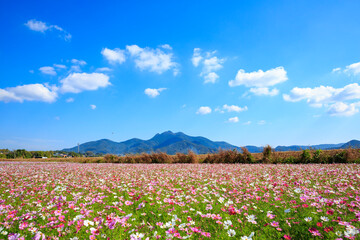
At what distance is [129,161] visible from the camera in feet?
101

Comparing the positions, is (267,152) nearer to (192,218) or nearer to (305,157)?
(305,157)

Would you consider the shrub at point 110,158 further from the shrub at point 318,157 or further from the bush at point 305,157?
the shrub at point 318,157

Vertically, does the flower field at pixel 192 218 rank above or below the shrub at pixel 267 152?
below

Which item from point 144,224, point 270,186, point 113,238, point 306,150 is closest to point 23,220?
point 113,238

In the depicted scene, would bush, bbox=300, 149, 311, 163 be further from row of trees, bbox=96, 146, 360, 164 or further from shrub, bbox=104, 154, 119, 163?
shrub, bbox=104, 154, 119, 163

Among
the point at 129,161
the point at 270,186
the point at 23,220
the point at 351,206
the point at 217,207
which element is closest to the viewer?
the point at 23,220

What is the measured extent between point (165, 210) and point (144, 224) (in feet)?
3.12

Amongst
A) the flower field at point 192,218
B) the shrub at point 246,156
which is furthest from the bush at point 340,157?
the flower field at point 192,218

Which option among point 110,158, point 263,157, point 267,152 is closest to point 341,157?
point 267,152

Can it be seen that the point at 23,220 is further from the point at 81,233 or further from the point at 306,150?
the point at 306,150

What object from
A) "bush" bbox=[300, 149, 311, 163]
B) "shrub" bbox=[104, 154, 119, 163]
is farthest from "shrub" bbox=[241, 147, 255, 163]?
"shrub" bbox=[104, 154, 119, 163]

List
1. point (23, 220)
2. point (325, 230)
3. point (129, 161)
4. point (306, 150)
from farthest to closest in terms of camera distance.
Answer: point (129, 161) < point (306, 150) < point (23, 220) < point (325, 230)

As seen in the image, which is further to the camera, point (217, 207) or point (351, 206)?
point (217, 207)

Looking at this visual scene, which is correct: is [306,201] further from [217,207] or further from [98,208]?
[98,208]
